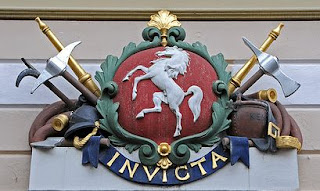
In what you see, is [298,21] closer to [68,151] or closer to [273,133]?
[273,133]

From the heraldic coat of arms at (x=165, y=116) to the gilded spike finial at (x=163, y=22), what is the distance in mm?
109

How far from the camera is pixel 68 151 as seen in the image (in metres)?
3.82

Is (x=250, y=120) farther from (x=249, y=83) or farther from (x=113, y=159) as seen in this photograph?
(x=113, y=159)

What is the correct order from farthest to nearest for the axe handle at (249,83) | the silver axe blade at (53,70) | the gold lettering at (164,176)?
1. the axe handle at (249,83)
2. the silver axe blade at (53,70)
3. the gold lettering at (164,176)

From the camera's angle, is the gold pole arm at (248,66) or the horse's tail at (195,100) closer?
the horse's tail at (195,100)

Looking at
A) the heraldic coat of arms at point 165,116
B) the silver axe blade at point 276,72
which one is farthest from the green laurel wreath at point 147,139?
the silver axe blade at point 276,72

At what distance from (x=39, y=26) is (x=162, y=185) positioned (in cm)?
108

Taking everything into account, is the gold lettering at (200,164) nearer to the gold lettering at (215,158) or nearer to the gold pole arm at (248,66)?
the gold lettering at (215,158)

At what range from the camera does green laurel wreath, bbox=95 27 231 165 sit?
147 inches

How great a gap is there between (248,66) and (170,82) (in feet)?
1.49

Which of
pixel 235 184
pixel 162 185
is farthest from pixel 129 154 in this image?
pixel 235 184

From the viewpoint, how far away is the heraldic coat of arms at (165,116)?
3.75 m

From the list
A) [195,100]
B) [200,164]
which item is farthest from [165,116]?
[200,164]

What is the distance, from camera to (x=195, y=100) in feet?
12.5
